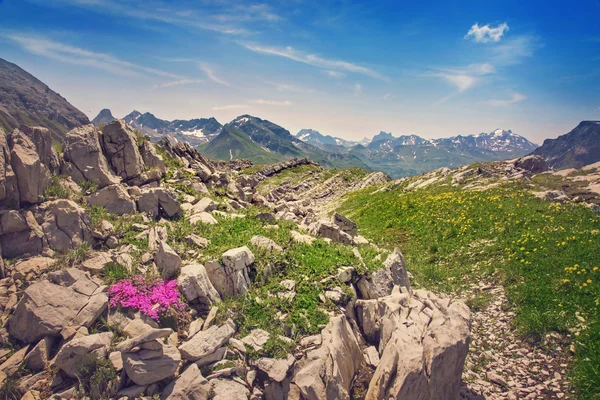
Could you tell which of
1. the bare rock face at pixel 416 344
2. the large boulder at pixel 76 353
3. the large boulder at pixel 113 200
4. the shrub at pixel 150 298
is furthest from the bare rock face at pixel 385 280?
the large boulder at pixel 113 200

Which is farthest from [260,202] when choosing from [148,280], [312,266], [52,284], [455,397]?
[455,397]

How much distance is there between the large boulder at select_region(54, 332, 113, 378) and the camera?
9.67 m

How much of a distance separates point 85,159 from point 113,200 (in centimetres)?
348

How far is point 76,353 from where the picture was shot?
384 inches

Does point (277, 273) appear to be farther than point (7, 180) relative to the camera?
Yes

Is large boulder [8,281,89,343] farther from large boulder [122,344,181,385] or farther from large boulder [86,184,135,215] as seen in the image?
large boulder [86,184,135,215]

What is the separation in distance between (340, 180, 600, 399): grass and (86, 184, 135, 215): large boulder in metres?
19.9

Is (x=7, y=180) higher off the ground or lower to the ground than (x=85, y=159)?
lower

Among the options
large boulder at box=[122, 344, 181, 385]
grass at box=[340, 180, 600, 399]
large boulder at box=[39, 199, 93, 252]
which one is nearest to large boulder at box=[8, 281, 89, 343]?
large boulder at box=[122, 344, 181, 385]

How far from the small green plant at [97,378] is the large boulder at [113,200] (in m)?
10.6

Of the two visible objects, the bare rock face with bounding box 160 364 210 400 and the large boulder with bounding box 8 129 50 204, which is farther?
the large boulder with bounding box 8 129 50 204

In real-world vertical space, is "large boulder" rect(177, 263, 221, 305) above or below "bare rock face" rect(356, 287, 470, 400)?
above

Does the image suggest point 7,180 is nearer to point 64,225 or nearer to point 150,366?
point 64,225

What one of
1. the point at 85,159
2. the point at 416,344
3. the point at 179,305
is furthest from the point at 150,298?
the point at 85,159
